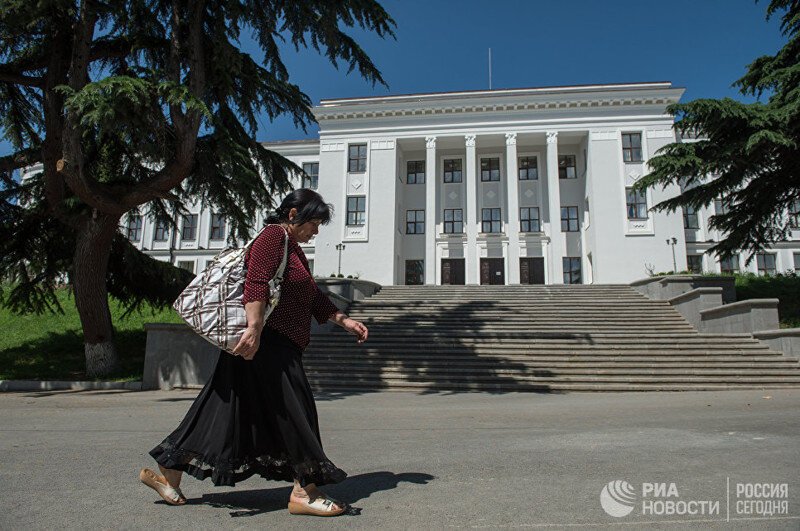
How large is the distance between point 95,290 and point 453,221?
27.3 m

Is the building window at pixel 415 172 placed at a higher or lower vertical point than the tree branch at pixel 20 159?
higher

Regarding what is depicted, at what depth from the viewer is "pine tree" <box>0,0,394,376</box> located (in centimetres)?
1028

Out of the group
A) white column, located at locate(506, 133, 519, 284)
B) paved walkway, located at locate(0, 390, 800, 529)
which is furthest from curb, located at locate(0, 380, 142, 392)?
white column, located at locate(506, 133, 519, 284)

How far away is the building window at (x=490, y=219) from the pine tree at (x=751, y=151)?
19767 mm

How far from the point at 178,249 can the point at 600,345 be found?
3945 centimetres

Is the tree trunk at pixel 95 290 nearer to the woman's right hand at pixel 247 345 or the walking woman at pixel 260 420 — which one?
the walking woman at pixel 260 420

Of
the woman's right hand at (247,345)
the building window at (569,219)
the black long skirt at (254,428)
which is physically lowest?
the black long skirt at (254,428)

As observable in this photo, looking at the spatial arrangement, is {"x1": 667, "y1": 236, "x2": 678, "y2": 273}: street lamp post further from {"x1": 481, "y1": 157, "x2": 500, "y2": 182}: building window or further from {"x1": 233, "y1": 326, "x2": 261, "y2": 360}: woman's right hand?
{"x1": 233, "y1": 326, "x2": 261, "y2": 360}: woman's right hand

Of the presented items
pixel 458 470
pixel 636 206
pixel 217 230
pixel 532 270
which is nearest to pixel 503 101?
pixel 636 206

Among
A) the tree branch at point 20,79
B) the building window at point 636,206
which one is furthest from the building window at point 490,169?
the tree branch at point 20,79

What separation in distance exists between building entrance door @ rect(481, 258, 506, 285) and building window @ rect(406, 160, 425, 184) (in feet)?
26.1

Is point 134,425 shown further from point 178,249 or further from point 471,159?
point 178,249

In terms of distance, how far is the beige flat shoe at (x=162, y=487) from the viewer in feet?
8.53

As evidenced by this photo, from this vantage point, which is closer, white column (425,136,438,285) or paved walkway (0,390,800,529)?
paved walkway (0,390,800,529)
